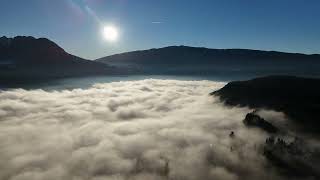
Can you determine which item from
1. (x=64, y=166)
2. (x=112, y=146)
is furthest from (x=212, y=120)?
(x=64, y=166)

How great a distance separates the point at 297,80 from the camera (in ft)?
390

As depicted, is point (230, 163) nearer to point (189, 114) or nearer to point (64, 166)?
point (64, 166)

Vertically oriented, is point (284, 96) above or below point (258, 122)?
above

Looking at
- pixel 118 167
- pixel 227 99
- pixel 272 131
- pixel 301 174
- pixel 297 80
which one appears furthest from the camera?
pixel 227 99

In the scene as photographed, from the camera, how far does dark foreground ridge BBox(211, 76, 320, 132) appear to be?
94.0 metres

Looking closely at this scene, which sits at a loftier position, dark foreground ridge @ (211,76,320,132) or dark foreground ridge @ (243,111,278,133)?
dark foreground ridge @ (211,76,320,132)

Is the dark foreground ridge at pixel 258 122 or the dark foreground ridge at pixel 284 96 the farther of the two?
the dark foreground ridge at pixel 258 122

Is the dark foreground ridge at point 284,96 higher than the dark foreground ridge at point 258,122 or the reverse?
higher

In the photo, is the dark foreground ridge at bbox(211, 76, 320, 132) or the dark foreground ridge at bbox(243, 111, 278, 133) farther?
the dark foreground ridge at bbox(243, 111, 278, 133)

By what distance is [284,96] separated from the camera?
110812 millimetres

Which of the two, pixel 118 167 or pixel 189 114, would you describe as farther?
pixel 189 114

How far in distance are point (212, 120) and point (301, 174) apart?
5726cm

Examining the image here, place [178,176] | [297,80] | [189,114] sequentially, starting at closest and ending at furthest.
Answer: [178,176] → [297,80] → [189,114]

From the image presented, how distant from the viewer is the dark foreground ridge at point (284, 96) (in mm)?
94000
